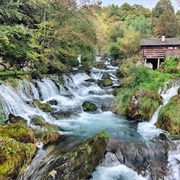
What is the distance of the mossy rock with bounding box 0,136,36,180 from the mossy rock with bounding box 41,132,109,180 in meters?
0.73

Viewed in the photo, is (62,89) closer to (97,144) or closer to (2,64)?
(2,64)

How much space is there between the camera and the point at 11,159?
215 inches

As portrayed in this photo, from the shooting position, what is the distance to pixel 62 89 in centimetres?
1717

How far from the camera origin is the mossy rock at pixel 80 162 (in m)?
6.06

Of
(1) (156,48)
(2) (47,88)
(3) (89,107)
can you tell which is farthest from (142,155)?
(1) (156,48)

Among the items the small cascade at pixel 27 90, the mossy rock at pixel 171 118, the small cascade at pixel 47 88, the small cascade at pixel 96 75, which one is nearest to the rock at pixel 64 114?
the small cascade at pixel 27 90

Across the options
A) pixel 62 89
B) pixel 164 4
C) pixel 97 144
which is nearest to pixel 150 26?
pixel 164 4

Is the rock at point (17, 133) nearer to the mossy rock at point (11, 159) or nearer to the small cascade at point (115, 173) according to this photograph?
the mossy rock at point (11, 159)

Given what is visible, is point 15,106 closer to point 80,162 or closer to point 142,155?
point 80,162

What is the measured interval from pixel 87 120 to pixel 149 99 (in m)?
3.32

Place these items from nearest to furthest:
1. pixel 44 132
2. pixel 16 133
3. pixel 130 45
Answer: pixel 16 133 → pixel 44 132 → pixel 130 45

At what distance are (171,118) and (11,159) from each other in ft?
22.8

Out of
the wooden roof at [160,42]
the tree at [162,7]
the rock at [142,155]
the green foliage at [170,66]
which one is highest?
the tree at [162,7]

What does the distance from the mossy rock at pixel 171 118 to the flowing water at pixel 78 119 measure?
41 cm
